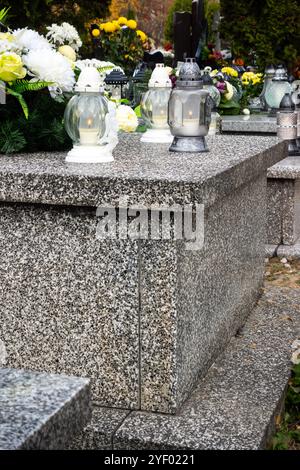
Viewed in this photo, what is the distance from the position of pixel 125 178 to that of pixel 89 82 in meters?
0.56

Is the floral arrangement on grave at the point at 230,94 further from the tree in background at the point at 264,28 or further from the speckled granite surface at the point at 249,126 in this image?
the tree in background at the point at 264,28

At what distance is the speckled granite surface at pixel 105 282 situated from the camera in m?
2.72

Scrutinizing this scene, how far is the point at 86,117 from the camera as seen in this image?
3.05m

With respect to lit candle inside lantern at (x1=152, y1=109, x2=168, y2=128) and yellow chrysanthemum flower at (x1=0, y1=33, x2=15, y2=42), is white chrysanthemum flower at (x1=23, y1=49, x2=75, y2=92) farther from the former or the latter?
lit candle inside lantern at (x1=152, y1=109, x2=168, y2=128)

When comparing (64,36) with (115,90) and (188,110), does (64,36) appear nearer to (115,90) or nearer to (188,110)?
(188,110)

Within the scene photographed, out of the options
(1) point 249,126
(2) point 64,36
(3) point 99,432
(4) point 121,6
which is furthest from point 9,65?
(4) point 121,6

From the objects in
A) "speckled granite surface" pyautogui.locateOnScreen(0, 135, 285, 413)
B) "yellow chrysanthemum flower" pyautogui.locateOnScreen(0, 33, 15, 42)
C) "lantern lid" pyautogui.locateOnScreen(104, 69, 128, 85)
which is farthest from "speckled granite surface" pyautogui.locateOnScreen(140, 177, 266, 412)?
"lantern lid" pyautogui.locateOnScreen(104, 69, 128, 85)

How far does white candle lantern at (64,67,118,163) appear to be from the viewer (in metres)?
3.05

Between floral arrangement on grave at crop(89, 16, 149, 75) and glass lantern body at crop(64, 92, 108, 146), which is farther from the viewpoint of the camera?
floral arrangement on grave at crop(89, 16, 149, 75)

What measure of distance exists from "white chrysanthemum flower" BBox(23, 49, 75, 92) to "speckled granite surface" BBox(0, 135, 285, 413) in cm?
35

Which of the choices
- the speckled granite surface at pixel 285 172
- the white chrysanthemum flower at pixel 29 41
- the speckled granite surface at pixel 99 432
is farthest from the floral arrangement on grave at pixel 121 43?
the speckled granite surface at pixel 99 432

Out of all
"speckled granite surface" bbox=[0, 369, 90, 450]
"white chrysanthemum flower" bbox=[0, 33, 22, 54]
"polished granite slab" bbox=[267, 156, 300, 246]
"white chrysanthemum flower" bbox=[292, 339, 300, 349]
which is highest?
"white chrysanthemum flower" bbox=[0, 33, 22, 54]

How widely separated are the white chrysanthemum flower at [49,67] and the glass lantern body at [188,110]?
0.43 meters
